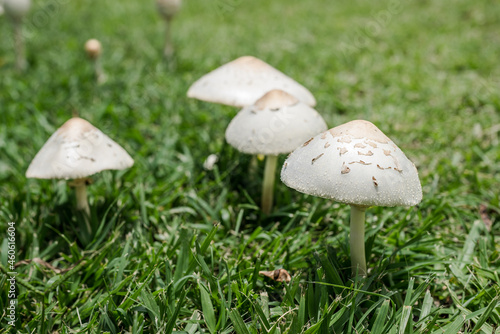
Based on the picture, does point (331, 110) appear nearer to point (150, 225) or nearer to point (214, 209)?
point (214, 209)

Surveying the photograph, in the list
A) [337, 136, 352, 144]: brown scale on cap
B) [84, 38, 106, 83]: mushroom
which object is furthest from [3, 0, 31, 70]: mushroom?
[337, 136, 352, 144]: brown scale on cap

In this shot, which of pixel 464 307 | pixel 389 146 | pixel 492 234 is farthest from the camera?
pixel 492 234

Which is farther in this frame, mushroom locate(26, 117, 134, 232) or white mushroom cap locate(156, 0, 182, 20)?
white mushroom cap locate(156, 0, 182, 20)

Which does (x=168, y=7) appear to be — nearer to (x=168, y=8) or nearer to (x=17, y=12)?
(x=168, y=8)

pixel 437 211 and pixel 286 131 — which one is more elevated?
pixel 286 131

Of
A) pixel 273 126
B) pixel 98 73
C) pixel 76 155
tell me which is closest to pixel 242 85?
pixel 273 126

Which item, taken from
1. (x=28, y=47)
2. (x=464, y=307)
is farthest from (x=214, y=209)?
(x=28, y=47)

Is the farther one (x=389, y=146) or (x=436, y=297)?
(x=436, y=297)

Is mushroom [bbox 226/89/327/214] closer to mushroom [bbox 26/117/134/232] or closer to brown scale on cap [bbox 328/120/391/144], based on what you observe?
brown scale on cap [bbox 328/120/391/144]

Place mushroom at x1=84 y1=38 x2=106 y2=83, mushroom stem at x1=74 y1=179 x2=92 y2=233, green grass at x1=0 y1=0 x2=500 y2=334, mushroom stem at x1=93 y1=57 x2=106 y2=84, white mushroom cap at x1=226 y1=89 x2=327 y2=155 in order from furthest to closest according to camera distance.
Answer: mushroom stem at x1=93 y1=57 x2=106 y2=84
mushroom at x1=84 y1=38 x2=106 y2=83
mushroom stem at x1=74 y1=179 x2=92 y2=233
white mushroom cap at x1=226 y1=89 x2=327 y2=155
green grass at x1=0 y1=0 x2=500 y2=334
